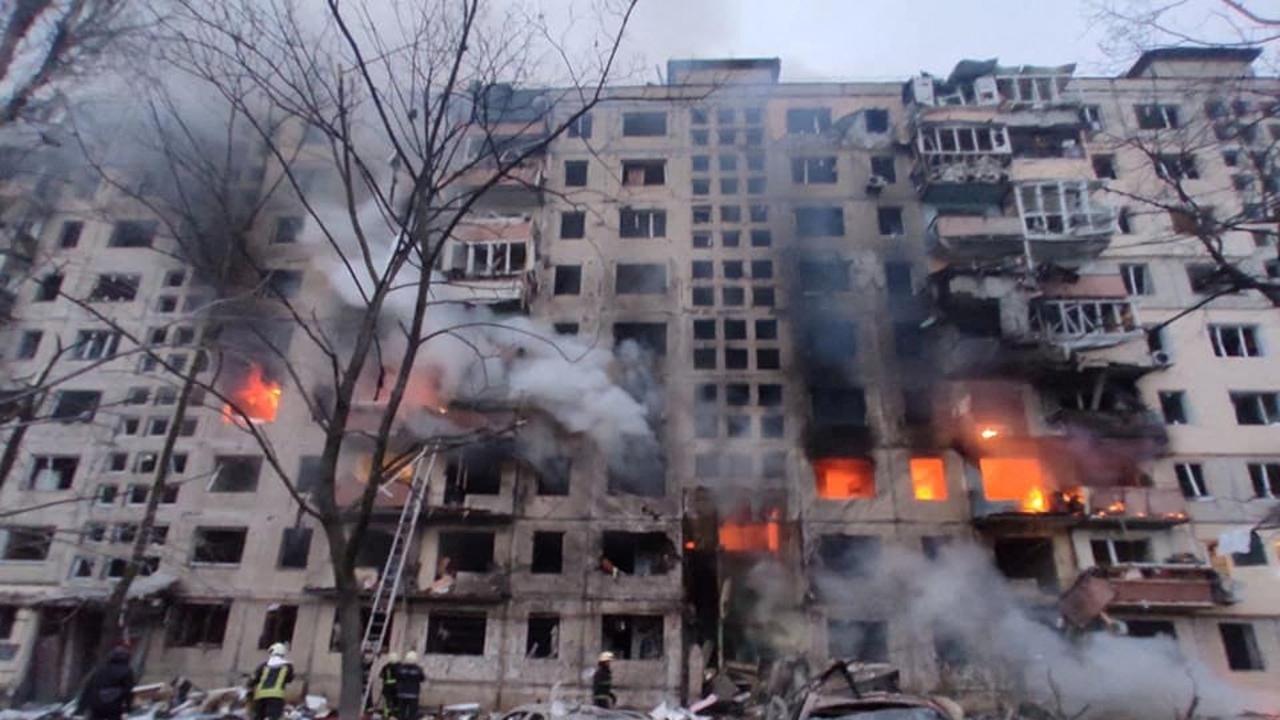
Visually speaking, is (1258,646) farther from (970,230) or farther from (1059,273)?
(970,230)

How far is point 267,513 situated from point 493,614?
33.5ft

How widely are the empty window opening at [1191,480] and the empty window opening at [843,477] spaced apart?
1169 centimetres

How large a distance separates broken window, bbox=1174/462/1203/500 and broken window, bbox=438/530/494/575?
26975 mm

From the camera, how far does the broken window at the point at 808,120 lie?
39.2m

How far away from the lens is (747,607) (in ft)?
98.9

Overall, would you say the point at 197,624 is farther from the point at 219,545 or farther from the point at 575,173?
the point at 575,173

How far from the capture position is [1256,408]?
31750 millimetres

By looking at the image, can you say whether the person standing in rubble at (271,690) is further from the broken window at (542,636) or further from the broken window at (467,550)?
the broken window at (467,550)

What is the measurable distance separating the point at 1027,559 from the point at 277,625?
28.9m

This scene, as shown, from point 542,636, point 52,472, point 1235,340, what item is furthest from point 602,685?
point 1235,340

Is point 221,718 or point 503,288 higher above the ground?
point 503,288

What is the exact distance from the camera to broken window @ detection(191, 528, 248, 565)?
3048 centimetres

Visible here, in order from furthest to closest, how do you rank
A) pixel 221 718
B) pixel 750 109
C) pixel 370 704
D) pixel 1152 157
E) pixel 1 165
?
1. pixel 750 109
2. pixel 370 704
3. pixel 221 718
4. pixel 1 165
5. pixel 1152 157

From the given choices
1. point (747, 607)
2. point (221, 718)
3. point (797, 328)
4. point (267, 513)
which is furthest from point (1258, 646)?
point (267, 513)
